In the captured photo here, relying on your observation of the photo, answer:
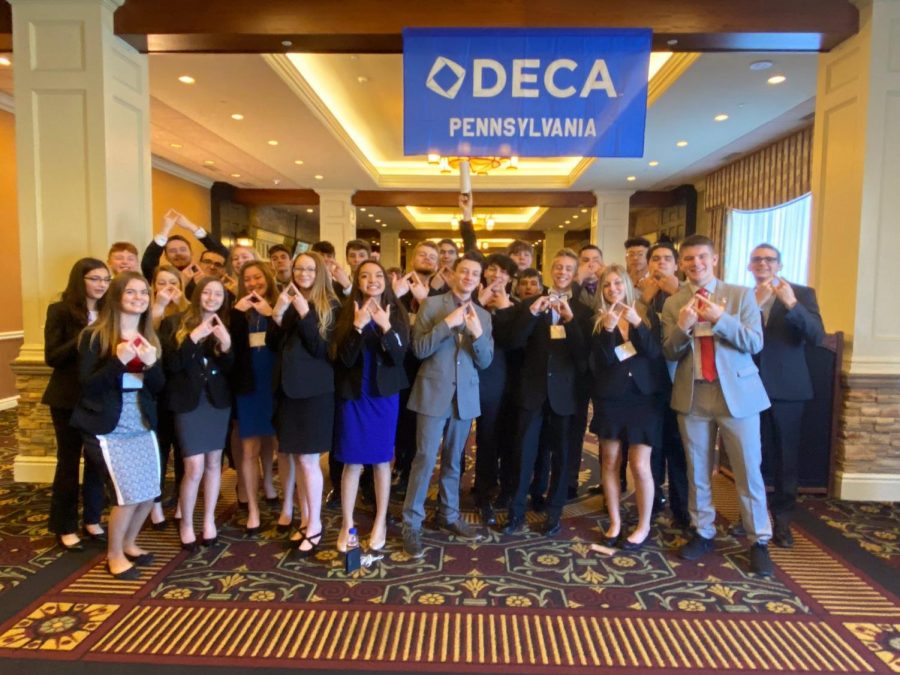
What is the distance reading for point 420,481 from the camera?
9.83ft

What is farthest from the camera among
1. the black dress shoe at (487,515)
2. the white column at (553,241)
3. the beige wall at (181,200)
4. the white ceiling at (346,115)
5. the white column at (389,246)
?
the white column at (389,246)

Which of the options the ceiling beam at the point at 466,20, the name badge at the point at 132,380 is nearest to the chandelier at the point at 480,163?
the ceiling beam at the point at 466,20

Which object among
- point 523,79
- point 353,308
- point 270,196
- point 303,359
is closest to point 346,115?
point 270,196

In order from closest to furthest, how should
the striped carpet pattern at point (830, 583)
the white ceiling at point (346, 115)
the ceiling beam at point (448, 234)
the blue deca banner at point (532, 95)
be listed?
the striped carpet pattern at point (830, 583) → the blue deca banner at point (532, 95) → the white ceiling at point (346, 115) → the ceiling beam at point (448, 234)

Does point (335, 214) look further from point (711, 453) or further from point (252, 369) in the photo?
point (711, 453)

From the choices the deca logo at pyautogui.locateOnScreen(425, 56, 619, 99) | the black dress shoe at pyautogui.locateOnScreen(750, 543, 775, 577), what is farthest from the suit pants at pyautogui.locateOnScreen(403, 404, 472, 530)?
the deca logo at pyautogui.locateOnScreen(425, 56, 619, 99)

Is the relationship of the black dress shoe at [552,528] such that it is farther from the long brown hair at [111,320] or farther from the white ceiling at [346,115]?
the white ceiling at [346,115]

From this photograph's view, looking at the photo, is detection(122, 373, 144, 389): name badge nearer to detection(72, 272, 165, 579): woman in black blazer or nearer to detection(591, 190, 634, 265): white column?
detection(72, 272, 165, 579): woman in black blazer

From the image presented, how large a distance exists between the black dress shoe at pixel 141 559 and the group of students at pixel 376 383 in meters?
0.02

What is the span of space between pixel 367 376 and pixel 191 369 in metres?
0.89

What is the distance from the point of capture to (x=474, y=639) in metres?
2.24

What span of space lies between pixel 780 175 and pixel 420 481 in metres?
6.93

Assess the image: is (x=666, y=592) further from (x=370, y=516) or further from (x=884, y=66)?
(x=884, y=66)

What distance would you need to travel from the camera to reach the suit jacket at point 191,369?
274 cm
